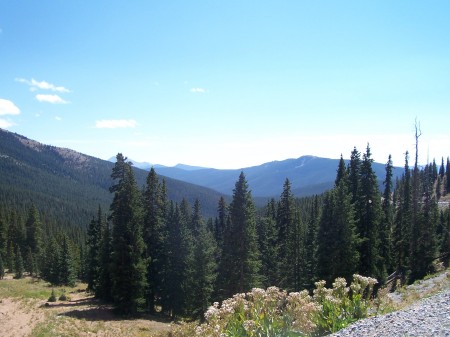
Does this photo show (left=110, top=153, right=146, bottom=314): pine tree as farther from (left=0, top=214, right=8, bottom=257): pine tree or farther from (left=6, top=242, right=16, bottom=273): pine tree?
(left=0, top=214, right=8, bottom=257): pine tree

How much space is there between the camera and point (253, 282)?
31062 mm

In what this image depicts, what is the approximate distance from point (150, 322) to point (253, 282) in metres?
9.61

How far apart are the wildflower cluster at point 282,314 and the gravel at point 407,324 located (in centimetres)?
48

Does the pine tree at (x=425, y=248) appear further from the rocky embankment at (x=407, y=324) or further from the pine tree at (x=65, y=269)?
the pine tree at (x=65, y=269)

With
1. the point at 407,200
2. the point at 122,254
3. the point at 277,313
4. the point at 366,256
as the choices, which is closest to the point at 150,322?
the point at 122,254

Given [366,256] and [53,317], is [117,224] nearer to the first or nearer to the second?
[53,317]

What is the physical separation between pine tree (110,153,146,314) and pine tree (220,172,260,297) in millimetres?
8090

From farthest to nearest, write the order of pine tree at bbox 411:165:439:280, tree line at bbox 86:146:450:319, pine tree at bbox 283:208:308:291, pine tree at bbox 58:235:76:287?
pine tree at bbox 58:235:76:287 < pine tree at bbox 283:208:308:291 < pine tree at bbox 411:165:439:280 < tree line at bbox 86:146:450:319

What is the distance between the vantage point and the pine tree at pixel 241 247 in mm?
30703

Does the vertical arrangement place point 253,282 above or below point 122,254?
below

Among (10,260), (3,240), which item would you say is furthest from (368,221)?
(3,240)

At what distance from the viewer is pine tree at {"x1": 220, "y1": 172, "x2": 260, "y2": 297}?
1209 inches

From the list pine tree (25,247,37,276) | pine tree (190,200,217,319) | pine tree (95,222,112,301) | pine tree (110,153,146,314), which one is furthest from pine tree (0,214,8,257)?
pine tree (190,200,217,319)

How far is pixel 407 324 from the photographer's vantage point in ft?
27.1
